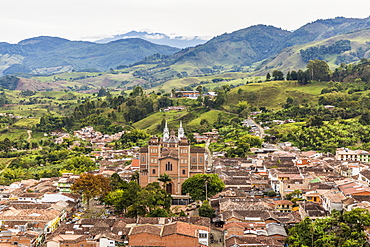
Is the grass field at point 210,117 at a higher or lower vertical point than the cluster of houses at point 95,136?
higher

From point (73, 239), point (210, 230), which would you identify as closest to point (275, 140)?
point (210, 230)

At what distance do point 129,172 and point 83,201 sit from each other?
1096 cm

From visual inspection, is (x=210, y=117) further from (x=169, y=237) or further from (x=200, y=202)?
(x=169, y=237)

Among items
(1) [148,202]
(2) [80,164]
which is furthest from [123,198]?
(2) [80,164]

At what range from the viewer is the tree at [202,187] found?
43.7 m

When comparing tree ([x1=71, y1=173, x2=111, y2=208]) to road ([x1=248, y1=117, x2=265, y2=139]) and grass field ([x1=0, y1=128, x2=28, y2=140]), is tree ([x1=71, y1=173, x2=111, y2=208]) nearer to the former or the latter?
road ([x1=248, y1=117, x2=265, y2=139])

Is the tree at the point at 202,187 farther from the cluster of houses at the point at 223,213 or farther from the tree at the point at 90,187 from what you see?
the tree at the point at 90,187

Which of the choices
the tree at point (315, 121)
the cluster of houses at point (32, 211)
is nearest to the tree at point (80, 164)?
the cluster of houses at point (32, 211)

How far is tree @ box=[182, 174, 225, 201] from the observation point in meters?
43.7

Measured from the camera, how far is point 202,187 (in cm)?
4403

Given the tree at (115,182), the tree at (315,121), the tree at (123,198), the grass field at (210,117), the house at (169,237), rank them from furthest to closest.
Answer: the grass field at (210,117), the tree at (315,121), the tree at (115,182), the tree at (123,198), the house at (169,237)

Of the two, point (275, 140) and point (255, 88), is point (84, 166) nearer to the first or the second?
point (275, 140)

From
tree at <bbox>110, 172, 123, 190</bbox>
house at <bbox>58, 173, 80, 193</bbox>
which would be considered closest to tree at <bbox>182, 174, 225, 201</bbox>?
tree at <bbox>110, 172, 123, 190</bbox>

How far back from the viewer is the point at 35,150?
8475 cm
